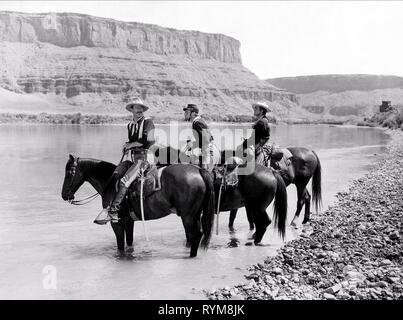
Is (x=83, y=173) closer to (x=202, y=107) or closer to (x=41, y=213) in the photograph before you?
(x=41, y=213)

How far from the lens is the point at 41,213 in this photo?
41.2 ft

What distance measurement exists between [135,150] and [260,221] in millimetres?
2933

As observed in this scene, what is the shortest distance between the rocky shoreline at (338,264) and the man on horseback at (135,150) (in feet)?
8.55

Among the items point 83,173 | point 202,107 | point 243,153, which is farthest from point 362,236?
point 202,107

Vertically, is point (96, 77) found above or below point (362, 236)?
above

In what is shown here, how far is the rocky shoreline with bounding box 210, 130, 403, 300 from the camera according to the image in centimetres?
598

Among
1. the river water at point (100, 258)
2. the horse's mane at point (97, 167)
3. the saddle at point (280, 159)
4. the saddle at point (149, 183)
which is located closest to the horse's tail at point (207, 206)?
the river water at point (100, 258)

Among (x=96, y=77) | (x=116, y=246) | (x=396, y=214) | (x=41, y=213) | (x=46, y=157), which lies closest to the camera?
(x=116, y=246)

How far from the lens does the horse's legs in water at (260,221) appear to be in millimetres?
8875

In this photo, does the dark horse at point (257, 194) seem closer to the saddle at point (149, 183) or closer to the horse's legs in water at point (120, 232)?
the saddle at point (149, 183)

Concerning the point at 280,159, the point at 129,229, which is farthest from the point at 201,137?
the point at 280,159

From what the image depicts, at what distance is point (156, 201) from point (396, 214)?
215 inches

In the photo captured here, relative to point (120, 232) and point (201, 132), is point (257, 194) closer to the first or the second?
point (201, 132)

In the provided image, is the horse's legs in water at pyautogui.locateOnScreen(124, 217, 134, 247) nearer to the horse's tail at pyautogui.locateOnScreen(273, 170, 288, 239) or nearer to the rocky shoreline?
the rocky shoreline
